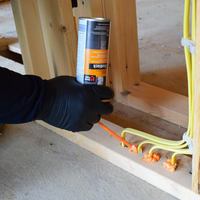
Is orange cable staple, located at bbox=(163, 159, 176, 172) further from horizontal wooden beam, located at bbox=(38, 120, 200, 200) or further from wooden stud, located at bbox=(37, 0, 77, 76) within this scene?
wooden stud, located at bbox=(37, 0, 77, 76)

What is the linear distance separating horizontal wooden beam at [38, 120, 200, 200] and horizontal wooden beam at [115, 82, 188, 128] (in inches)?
13.5

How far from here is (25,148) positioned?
1.37 meters

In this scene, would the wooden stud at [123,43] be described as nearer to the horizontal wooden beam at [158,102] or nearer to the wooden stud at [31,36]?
the horizontal wooden beam at [158,102]

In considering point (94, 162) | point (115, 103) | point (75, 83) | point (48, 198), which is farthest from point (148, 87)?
point (48, 198)

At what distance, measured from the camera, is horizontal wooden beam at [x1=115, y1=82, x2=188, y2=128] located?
1.42 meters

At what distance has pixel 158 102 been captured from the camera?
1.49 meters

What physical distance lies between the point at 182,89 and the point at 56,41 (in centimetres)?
98

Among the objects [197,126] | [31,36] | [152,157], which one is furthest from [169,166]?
[31,36]

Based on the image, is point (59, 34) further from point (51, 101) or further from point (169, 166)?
point (169, 166)

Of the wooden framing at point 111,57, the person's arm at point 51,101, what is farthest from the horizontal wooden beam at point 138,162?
the person's arm at point 51,101

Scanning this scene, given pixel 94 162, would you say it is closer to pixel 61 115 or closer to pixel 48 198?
pixel 48 198

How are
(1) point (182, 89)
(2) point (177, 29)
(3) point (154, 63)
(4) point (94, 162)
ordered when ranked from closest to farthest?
(4) point (94, 162) → (1) point (182, 89) → (3) point (154, 63) → (2) point (177, 29)

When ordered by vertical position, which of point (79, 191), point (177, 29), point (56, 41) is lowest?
point (79, 191)

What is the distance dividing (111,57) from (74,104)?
2.22ft
